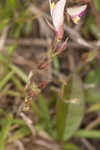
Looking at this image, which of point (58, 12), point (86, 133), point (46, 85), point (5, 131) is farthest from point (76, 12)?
point (86, 133)

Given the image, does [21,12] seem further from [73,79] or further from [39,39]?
[73,79]

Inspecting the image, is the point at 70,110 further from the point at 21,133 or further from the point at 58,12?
the point at 58,12

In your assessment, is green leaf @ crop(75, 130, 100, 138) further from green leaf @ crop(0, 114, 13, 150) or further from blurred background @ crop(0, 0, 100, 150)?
green leaf @ crop(0, 114, 13, 150)

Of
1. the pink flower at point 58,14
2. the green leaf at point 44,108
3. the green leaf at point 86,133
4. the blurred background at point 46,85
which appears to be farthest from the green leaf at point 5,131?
the pink flower at point 58,14

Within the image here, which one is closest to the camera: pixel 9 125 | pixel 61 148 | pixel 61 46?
pixel 61 46

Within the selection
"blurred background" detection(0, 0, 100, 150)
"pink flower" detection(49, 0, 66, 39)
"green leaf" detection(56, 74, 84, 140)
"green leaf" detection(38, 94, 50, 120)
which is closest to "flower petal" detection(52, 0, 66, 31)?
"pink flower" detection(49, 0, 66, 39)

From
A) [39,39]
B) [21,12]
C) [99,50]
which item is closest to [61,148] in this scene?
[99,50]

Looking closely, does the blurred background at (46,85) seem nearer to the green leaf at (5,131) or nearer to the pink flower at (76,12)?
the green leaf at (5,131)

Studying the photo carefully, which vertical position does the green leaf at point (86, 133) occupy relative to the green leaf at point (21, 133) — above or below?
below
